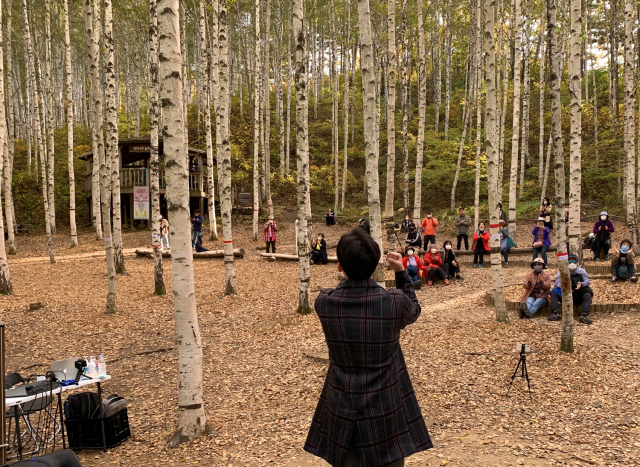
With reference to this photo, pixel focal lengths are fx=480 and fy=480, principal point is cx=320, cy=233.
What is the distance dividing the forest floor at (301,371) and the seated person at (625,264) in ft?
7.03

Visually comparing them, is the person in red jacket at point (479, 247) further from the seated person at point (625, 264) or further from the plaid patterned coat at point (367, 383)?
the plaid patterned coat at point (367, 383)

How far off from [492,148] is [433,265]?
5252 mm

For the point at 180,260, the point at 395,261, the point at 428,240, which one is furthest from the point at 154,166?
the point at 395,261

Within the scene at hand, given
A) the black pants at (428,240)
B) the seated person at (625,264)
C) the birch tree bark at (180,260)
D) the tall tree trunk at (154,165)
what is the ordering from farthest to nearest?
1. the black pants at (428,240)
2. the tall tree trunk at (154,165)
3. the seated person at (625,264)
4. the birch tree bark at (180,260)

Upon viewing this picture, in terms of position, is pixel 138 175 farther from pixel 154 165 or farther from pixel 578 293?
pixel 578 293

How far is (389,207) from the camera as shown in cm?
1194

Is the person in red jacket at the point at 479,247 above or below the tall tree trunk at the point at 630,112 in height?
below

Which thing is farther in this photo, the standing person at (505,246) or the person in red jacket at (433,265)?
the standing person at (505,246)

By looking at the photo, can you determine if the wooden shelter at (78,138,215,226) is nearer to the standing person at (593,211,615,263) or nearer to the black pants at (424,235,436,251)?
the black pants at (424,235,436,251)

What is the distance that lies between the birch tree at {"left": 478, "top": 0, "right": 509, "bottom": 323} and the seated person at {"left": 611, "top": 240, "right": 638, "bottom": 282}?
3748mm

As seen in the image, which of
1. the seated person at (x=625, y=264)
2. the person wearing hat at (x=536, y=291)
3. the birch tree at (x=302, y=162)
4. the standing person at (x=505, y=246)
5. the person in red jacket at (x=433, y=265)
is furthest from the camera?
the standing person at (x=505, y=246)

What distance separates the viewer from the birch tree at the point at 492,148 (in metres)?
7.97

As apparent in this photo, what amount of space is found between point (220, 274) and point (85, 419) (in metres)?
9.44

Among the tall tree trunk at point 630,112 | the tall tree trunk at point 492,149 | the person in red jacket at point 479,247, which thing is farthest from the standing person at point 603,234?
the tall tree trunk at point 492,149
